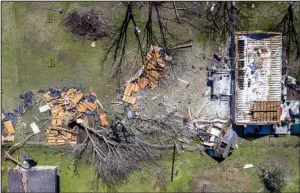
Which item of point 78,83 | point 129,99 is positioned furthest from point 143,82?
point 78,83

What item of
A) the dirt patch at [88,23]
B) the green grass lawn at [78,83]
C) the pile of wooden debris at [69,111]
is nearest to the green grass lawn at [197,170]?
the green grass lawn at [78,83]

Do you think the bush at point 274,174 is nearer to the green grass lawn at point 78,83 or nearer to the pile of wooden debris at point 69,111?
the green grass lawn at point 78,83

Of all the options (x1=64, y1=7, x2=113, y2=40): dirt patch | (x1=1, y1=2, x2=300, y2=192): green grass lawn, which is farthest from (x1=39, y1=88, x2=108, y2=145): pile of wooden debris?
(x1=64, y1=7, x2=113, y2=40): dirt patch

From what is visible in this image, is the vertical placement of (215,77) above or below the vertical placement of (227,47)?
below

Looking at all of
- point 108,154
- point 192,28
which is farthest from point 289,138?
point 108,154

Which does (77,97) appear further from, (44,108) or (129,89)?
(129,89)

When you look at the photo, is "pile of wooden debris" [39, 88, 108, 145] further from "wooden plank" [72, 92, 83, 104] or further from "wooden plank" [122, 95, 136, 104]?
"wooden plank" [122, 95, 136, 104]

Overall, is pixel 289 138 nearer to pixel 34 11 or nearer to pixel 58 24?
pixel 58 24
